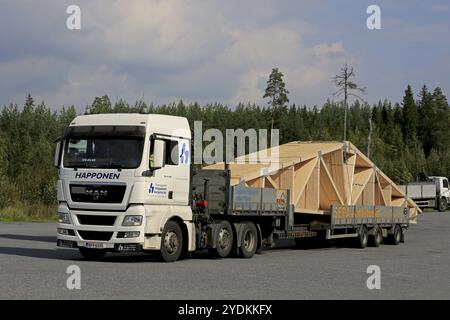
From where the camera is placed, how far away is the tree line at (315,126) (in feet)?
295

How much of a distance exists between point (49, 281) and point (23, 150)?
85352 millimetres

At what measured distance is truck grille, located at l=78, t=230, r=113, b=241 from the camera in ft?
54.8

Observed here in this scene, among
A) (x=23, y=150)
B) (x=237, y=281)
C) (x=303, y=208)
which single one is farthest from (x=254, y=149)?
(x=23, y=150)

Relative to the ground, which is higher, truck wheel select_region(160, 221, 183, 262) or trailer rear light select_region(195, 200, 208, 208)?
trailer rear light select_region(195, 200, 208, 208)

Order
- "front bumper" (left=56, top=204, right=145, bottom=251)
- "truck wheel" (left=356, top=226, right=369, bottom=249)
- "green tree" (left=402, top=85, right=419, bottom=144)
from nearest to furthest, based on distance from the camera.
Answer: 1. "front bumper" (left=56, top=204, right=145, bottom=251)
2. "truck wheel" (left=356, top=226, right=369, bottom=249)
3. "green tree" (left=402, top=85, right=419, bottom=144)

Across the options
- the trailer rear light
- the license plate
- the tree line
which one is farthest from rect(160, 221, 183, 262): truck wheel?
the tree line

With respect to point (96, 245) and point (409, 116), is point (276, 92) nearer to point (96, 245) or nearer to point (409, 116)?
point (409, 116)

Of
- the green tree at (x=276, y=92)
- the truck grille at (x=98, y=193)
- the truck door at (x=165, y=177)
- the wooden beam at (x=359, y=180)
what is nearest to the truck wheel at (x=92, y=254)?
the truck grille at (x=98, y=193)

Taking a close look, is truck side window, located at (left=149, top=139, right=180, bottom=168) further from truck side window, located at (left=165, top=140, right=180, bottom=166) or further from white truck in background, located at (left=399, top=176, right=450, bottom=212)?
white truck in background, located at (left=399, top=176, right=450, bottom=212)

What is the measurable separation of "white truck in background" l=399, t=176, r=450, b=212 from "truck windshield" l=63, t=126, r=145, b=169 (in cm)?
4814

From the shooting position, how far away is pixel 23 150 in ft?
313
